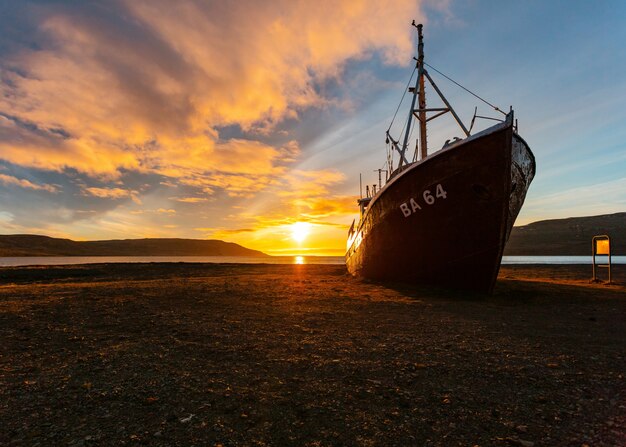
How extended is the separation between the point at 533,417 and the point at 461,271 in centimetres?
887

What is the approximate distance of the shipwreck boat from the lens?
10070 mm

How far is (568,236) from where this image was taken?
10738 centimetres

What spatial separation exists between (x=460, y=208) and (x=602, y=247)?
390 inches

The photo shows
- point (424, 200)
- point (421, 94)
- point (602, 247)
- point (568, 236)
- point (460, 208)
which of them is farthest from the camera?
point (568, 236)

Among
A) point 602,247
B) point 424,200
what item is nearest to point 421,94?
point 424,200

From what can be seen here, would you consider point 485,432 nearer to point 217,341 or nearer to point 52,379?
point 217,341

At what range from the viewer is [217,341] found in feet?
18.6

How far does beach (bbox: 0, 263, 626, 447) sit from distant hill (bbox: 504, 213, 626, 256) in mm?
89676

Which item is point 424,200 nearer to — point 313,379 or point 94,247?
point 313,379

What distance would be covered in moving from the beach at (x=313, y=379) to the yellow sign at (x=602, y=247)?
9.81 meters

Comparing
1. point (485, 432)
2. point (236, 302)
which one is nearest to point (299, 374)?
point (485, 432)

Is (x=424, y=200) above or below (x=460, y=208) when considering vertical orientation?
above

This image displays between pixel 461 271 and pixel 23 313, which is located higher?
pixel 461 271

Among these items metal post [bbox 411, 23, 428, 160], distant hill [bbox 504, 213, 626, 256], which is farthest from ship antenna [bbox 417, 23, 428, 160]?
distant hill [bbox 504, 213, 626, 256]
